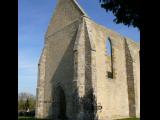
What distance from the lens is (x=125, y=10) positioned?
7668 millimetres

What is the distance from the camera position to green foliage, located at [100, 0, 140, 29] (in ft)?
23.8

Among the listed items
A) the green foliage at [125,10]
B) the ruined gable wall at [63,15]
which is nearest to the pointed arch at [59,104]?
the ruined gable wall at [63,15]

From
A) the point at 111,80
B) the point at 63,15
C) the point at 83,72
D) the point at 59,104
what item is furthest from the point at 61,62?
the point at 111,80

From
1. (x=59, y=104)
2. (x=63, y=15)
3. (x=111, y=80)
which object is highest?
(x=63, y=15)

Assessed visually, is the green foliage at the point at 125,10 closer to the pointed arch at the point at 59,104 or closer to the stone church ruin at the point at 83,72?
the stone church ruin at the point at 83,72

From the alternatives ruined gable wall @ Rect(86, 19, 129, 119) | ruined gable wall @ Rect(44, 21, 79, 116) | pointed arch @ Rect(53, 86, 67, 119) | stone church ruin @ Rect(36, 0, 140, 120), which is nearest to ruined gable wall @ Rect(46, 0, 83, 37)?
stone church ruin @ Rect(36, 0, 140, 120)

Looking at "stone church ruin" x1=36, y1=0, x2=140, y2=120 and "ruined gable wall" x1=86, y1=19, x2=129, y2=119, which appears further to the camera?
"ruined gable wall" x1=86, y1=19, x2=129, y2=119

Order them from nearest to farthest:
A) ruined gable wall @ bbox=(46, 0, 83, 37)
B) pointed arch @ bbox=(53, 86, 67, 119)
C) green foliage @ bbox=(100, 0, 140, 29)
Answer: green foliage @ bbox=(100, 0, 140, 29) < pointed arch @ bbox=(53, 86, 67, 119) < ruined gable wall @ bbox=(46, 0, 83, 37)

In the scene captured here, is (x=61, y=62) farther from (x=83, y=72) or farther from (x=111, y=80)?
(x=111, y=80)

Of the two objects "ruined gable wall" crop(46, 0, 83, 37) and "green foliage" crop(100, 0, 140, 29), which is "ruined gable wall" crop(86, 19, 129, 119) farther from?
"green foliage" crop(100, 0, 140, 29)

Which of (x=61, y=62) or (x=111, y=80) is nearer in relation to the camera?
(x=61, y=62)
